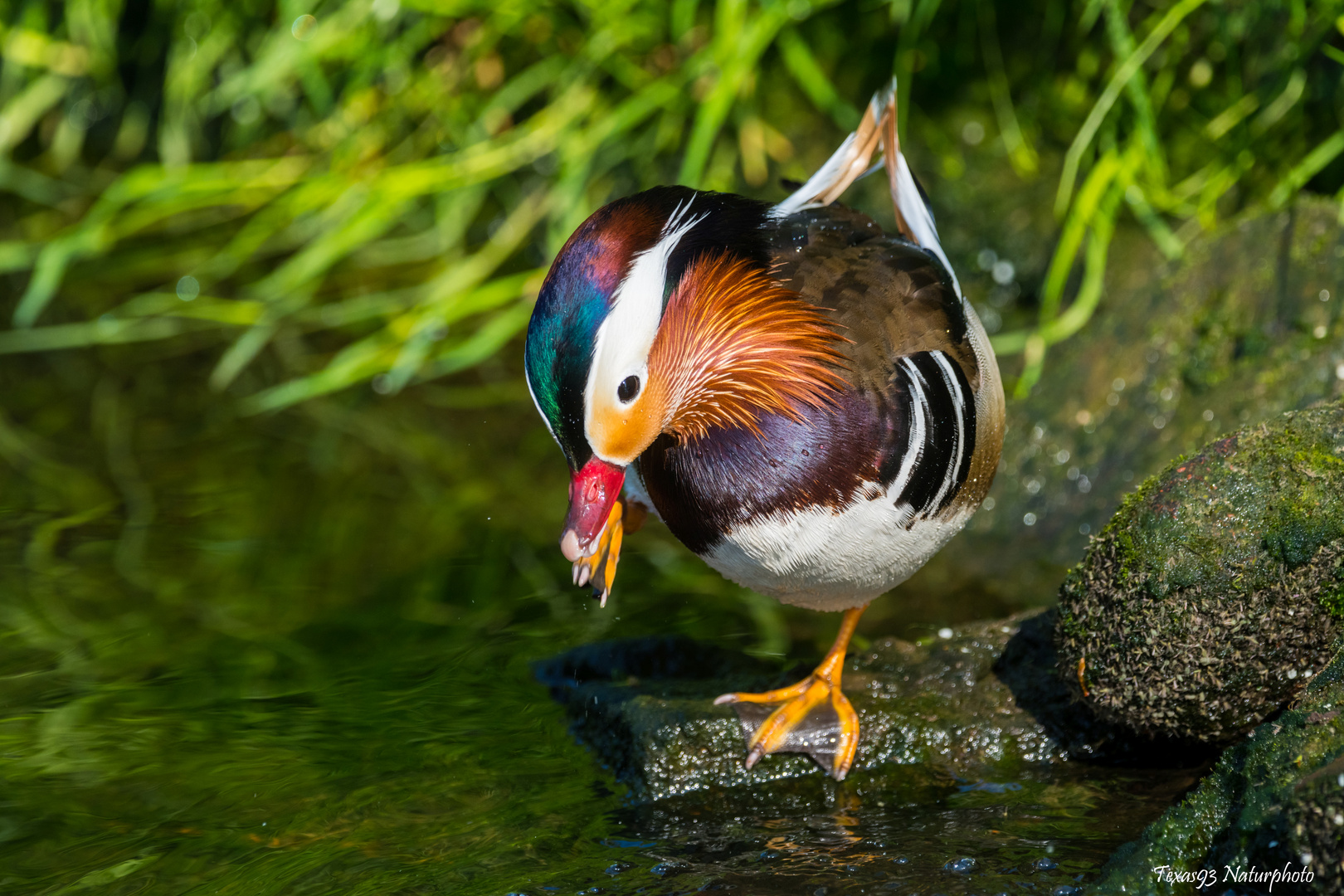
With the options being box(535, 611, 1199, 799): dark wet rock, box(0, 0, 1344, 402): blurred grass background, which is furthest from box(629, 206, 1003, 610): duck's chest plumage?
box(0, 0, 1344, 402): blurred grass background

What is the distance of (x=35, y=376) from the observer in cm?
539

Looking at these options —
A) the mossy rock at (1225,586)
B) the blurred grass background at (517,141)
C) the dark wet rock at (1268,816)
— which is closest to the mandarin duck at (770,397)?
the mossy rock at (1225,586)

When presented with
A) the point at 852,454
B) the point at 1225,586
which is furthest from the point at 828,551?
the point at 1225,586

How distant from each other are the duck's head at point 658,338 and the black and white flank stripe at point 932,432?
0.69 ft

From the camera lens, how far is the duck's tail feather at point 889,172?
3.17 meters

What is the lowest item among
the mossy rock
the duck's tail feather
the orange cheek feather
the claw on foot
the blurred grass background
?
the mossy rock

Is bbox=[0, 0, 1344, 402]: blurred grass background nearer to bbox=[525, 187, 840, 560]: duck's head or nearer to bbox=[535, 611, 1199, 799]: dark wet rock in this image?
bbox=[535, 611, 1199, 799]: dark wet rock

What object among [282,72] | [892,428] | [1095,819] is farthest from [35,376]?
[1095,819]

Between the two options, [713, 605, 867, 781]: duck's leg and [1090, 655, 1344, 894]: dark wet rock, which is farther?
[713, 605, 867, 781]: duck's leg

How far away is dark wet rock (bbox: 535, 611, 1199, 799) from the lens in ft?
9.99

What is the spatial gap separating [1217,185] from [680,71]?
2.22m

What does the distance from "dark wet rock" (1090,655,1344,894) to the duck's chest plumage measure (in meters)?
0.82

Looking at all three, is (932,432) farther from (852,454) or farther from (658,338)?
(658,338)

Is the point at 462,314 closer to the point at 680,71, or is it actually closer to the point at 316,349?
the point at 316,349
